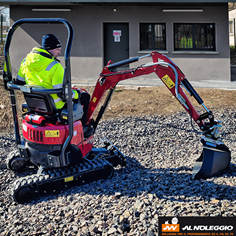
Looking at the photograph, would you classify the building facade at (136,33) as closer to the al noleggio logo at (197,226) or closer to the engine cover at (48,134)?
the engine cover at (48,134)

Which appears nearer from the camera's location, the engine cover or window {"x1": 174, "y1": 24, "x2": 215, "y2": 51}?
the engine cover

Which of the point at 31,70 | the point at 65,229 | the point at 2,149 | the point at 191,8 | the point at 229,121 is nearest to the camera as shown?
the point at 65,229

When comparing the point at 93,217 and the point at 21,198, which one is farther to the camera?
the point at 21,198

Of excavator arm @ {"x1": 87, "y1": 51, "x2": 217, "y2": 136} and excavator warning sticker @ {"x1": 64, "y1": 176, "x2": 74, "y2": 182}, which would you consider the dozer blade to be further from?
excavator warning sticker @ {"x1": 64, "y1": 176, "x2": 74, "y2": 182}

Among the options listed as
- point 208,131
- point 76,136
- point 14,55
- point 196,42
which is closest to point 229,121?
point 208,131

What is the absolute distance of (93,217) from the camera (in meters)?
4.01

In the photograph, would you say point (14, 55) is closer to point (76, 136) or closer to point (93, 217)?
point (76, 136)

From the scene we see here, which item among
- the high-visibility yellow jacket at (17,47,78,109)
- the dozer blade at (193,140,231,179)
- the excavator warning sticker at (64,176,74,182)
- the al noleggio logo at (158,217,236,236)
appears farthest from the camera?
the dozer blade at (193,140,231,179)

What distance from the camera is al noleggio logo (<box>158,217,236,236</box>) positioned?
3.38 meters

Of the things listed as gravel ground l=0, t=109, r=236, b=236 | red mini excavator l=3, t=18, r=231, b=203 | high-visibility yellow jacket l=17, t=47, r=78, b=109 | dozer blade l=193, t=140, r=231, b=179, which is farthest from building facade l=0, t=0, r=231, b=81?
high-visibility yellow jacket l=17, t=47, r=78, b=109

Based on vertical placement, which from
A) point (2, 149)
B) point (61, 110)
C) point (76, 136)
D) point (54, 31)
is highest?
point (54, 31)

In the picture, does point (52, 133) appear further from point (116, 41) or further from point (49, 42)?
point (116, 41)

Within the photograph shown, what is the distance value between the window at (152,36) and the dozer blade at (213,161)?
992cm

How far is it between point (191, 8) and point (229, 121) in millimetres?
7095
